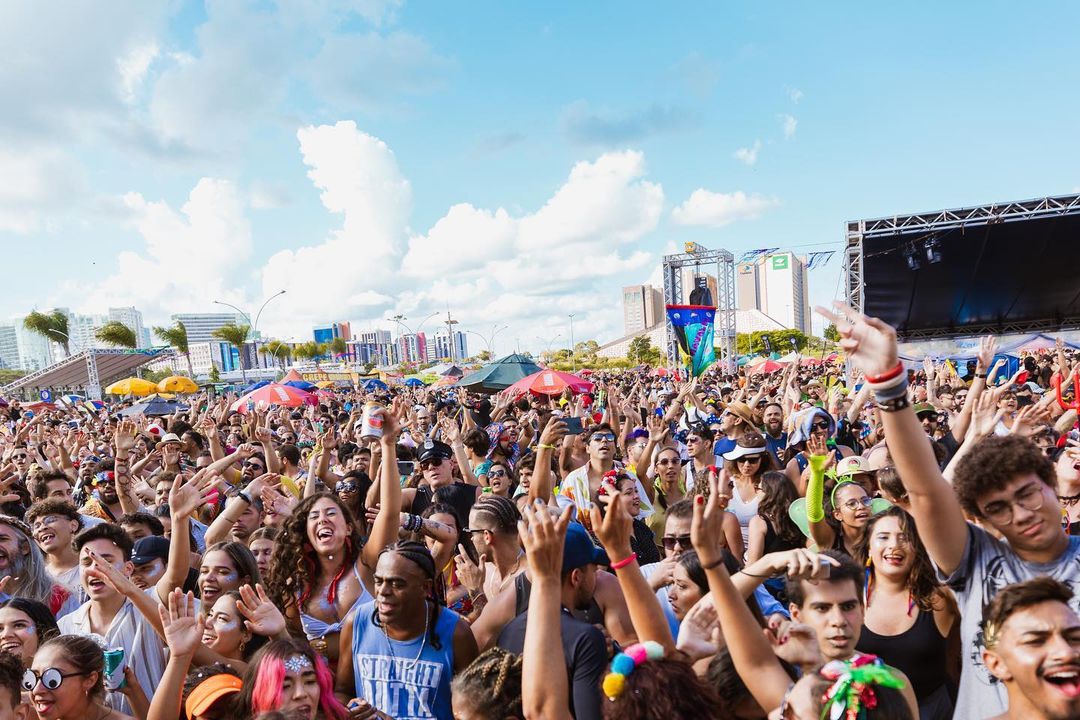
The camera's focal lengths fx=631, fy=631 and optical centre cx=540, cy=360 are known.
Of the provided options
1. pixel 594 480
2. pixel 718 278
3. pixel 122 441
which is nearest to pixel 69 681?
pixel 594 480

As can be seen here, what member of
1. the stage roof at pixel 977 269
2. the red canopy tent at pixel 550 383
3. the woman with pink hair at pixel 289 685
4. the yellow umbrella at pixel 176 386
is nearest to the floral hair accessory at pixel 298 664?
the woman with pink hair at pixel 289 685

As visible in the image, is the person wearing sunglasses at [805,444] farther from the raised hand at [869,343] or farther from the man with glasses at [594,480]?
the raised hand at [869,343]

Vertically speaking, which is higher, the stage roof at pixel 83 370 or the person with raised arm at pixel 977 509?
the person with raised arm at pixel 977 509

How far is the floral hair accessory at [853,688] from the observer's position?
1554 millimetres

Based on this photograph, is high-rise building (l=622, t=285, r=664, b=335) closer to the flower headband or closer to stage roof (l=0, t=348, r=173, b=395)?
stage roof (l=0, t=348, r=173, b=395)

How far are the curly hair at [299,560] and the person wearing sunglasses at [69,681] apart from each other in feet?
3.02

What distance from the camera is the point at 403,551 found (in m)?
2.68

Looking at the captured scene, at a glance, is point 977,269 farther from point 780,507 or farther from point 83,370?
point 83,370

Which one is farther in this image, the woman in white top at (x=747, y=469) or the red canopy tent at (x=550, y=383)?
the red canopy tent at (x=550, y=383)

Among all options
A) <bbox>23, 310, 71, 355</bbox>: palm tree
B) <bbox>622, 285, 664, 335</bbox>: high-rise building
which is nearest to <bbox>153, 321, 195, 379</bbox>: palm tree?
<bbox>23, 310, 71, 355</bbox>: palm tree

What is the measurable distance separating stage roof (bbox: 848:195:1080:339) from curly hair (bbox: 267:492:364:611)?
15.2 meters

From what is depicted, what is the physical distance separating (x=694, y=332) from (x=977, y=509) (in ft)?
41.8

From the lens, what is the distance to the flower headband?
156cm

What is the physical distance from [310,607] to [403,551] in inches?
38.4
